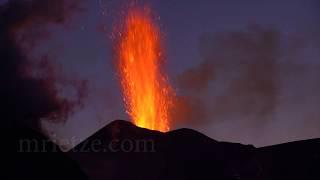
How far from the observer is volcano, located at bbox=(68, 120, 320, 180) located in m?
129

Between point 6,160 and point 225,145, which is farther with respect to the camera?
point 225,145

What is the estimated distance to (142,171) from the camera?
5108 inches

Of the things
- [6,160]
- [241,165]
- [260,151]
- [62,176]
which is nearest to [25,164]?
[6,160]

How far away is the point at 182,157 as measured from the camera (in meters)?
137

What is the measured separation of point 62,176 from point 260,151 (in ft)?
258

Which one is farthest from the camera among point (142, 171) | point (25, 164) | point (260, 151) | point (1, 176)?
point (260, 151)

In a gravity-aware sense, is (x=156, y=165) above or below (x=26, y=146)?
below

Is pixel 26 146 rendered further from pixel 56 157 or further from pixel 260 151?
pixel 260 151

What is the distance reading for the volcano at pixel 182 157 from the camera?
128625 millimetres

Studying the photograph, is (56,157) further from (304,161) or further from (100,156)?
(304,161)

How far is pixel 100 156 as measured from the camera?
5202 inches

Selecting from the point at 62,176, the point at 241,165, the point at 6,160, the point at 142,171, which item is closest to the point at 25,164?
the point at 6,160

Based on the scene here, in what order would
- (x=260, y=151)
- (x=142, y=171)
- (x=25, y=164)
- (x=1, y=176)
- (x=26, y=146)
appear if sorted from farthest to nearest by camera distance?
(x=260, y=151)
(x=142, y=171)
(x=26, y=146)
(x=25, y=164)
(x=1, y=176)

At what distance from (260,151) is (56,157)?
250 feet
